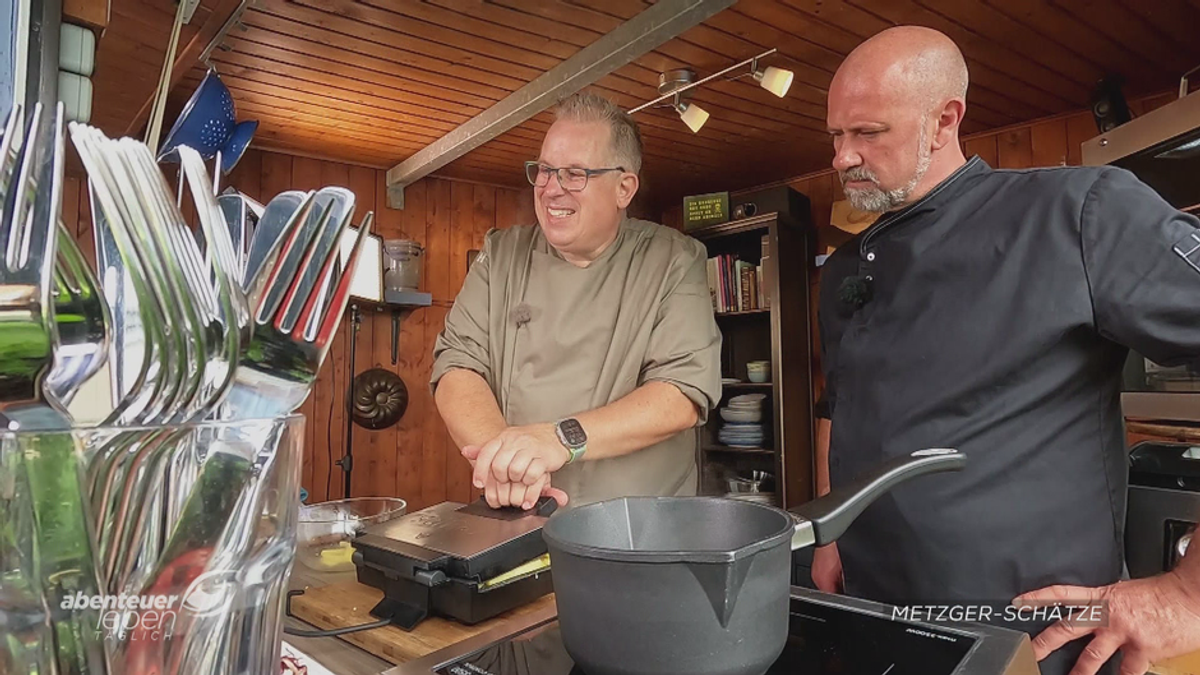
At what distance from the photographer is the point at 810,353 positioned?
3416 mm

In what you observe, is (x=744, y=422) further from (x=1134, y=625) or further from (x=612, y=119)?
(x=1134, y=625)

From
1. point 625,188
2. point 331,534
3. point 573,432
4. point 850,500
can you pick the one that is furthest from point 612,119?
point 850,500

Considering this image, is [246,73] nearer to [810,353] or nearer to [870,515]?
[870,515]

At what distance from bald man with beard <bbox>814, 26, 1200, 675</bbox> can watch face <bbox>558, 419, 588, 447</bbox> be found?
392 millimetres

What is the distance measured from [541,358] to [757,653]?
36.4 inches

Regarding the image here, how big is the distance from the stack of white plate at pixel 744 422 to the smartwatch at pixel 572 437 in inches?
95.9

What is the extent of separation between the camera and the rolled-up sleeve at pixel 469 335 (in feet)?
4.38

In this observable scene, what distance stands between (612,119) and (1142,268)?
83 centimetres

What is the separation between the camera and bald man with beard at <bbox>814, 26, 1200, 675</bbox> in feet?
2.62

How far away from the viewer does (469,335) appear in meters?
1.36

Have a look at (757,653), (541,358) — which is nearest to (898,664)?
(757,653)

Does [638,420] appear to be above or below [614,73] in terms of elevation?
below

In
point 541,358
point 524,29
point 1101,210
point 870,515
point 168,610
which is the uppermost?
point 524,29
